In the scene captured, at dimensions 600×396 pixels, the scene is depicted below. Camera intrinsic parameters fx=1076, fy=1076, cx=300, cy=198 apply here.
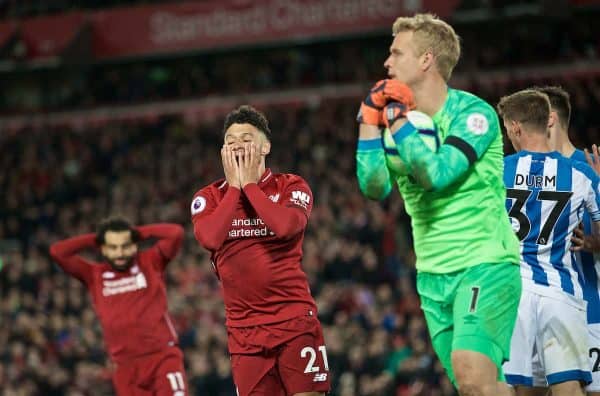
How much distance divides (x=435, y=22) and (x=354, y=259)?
10.6 m

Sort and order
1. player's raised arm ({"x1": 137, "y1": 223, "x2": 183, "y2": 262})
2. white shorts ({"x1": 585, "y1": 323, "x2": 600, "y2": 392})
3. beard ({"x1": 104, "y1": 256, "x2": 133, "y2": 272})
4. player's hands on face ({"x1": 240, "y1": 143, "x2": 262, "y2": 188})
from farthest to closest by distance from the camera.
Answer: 1. player's raised arm ({"x1": 137, "y1": 223, "x2": 183, "y2": 262})
2. beard ({"x1": 104, "y1": 256, "x2": 133, "y2": 272})
3. white shorts ({"x1": 585, "y1": 323, "x2": 600, "y2": 392})
4. player's hands on face ({"x1": 240, "y1": 143, "x2": 262, "y2": 188})

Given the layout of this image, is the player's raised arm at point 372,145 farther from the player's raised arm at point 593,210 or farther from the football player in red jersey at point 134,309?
the football player in red jersey at point 134,309

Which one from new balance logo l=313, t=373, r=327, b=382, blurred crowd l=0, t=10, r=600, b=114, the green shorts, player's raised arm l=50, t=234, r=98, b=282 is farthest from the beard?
blurred crowd l=0, t=10, r=600, b=114

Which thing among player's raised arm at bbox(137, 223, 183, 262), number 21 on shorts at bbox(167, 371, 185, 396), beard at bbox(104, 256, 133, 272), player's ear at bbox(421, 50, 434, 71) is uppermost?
player's ear at bbox(421, 50, 434, 71)

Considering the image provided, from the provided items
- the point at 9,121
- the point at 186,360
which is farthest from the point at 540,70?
the point at 9,121

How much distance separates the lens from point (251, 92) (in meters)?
24.6

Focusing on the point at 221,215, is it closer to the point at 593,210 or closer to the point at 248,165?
the point at 248,165

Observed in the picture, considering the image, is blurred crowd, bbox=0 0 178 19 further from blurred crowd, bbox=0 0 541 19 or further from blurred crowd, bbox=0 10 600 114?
blurred crowd, bbox=0 10 600 114

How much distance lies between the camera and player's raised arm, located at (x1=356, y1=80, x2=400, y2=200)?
16.8 ft

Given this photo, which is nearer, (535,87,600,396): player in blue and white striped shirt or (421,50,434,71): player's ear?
(421,50,434,71): player's ear

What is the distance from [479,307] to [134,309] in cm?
404

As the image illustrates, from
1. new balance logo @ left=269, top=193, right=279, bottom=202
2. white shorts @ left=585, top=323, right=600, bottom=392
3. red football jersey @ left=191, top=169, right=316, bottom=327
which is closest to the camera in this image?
red football jersey @ left=191, top=169, right=316, bottom=327

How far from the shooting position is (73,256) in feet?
29.8

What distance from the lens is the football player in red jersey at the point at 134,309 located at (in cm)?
836
